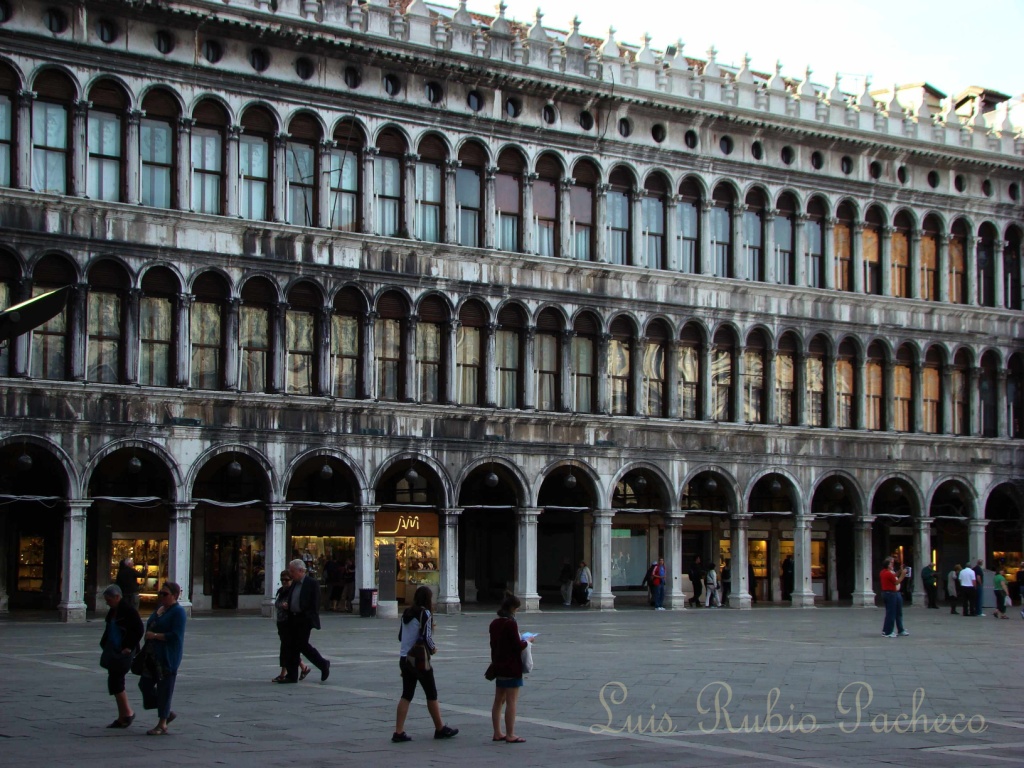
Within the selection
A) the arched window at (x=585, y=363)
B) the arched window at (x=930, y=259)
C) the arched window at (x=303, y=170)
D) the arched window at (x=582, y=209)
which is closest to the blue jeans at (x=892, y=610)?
the arched window at (x=585, y=363)

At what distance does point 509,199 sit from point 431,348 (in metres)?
4.66

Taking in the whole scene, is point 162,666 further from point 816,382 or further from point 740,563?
point 816,382

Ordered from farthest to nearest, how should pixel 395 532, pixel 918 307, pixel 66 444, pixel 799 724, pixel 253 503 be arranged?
pixel 918 307
pixel 395 532
pixel 253 503
pixel 66 444
pixel 799 724

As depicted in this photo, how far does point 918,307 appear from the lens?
46562 mm

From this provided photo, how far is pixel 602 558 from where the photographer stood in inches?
1593

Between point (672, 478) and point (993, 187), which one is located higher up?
point (993, 187)

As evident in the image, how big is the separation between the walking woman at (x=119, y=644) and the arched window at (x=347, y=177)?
2317 centimetres

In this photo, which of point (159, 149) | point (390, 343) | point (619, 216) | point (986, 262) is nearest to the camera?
point (159, 149)

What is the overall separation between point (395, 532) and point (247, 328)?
7443mm

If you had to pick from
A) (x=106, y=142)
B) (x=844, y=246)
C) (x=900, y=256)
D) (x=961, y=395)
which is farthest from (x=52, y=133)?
(x=961, y=395)

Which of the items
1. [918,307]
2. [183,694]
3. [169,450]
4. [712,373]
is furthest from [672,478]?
[183,694]

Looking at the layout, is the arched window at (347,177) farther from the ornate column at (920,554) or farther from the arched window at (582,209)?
the ornate column at (920,554)

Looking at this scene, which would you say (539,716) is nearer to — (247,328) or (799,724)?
(799,724)

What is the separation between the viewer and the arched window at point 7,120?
108ft
